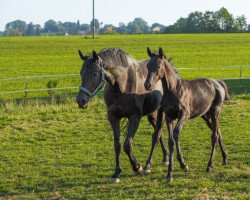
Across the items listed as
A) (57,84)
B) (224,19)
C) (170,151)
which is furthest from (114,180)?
(224,19)

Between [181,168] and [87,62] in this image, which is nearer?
[87,62]

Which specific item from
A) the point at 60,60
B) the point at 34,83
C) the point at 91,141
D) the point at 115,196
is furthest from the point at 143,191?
the point at 60,60

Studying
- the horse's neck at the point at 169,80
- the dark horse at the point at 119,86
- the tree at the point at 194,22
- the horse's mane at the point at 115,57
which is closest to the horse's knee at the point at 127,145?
the dark horse at the point at 119,86

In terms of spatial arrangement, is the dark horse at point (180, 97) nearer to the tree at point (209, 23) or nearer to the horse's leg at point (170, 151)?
the horse's leg at point (170, 151)

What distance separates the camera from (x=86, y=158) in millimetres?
10789

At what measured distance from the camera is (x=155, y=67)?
26.9 ft

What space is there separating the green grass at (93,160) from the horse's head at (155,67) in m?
1.73

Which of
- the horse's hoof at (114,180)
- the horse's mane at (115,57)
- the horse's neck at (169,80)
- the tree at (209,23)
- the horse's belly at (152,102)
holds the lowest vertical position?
the horse's hoof at (114,180)

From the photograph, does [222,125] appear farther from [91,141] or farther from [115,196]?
[115,196]

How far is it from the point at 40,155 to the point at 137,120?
332 cm

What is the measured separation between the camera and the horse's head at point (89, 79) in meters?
7.98

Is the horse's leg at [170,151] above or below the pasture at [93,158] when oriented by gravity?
above

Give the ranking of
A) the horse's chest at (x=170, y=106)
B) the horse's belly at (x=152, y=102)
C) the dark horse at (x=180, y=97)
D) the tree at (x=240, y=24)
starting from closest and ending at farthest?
the dark horse at (x=180, y=97) < the horse's chest at (x=170, y=106) < the horse's belly at (x=152, y=102) < the tree at (x=240, y=24)

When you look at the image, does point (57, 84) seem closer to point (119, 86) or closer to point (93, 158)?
point (93, 158)
